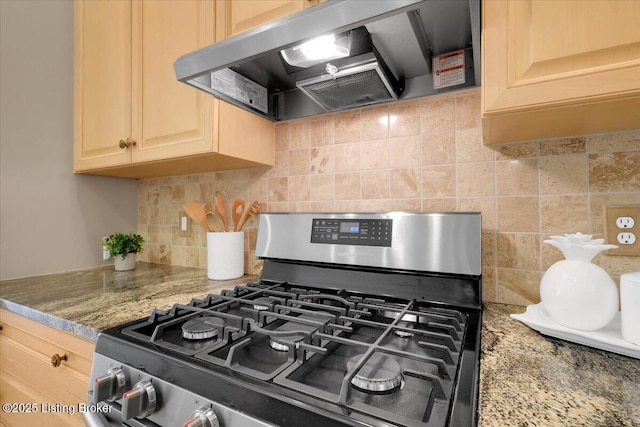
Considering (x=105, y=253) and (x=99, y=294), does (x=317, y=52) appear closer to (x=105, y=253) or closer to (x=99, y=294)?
(x=99, y=294)

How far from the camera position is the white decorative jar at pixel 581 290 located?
0.60m

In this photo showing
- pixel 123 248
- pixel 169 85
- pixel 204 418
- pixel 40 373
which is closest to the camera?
pixel 204 418

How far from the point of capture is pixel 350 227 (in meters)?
1.02

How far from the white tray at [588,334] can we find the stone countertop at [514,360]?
0.5 inches

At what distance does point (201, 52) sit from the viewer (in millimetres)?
830

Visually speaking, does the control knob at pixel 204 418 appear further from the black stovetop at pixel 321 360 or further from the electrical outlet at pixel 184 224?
the electrical outlet at pixel 184 224

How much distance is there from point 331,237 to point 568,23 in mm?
763

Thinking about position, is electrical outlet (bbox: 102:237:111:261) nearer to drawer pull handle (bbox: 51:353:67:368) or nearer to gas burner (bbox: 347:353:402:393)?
drawer pull handle (bbox: 51:353:67:368)

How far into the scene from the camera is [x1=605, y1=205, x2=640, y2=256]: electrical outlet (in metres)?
0.76

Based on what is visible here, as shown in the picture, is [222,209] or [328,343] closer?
[328,343]

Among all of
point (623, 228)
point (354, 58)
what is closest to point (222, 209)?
point (354, 58)

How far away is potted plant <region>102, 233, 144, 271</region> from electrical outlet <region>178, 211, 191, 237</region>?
0.21 m

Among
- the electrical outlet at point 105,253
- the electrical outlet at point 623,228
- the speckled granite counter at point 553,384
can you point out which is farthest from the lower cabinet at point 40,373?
the electrical outlet at point 623,228

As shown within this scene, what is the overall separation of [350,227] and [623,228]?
27.5 inches
